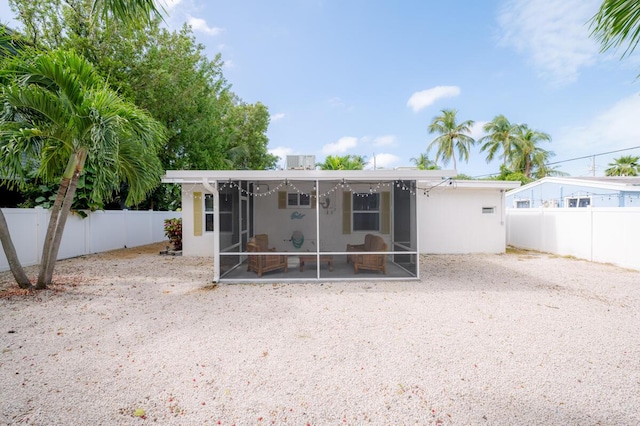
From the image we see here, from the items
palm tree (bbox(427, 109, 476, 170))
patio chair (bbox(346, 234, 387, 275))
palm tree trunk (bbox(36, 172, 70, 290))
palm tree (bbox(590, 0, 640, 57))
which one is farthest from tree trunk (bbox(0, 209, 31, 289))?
palm tree (bbox(427, 109, 476, 170))

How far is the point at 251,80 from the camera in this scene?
811 inches

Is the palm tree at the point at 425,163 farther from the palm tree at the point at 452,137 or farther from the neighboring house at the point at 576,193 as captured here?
the neighboring house at the point at 576,193

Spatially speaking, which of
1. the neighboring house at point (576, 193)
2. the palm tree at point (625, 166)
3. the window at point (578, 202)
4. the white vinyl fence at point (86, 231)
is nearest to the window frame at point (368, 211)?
the white vinyl fence at point (86, 231)

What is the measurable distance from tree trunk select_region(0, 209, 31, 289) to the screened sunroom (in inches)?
113

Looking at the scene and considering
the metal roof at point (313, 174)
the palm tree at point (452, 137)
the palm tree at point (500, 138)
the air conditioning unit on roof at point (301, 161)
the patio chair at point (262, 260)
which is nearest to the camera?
the metal roof at point (313, 174)

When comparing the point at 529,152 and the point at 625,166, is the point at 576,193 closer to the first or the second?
the point at 529,152

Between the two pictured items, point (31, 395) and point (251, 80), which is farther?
point (251, 80)

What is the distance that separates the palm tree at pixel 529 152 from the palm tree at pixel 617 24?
3179 cm

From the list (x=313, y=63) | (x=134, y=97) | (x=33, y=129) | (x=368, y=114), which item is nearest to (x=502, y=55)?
(x=313, y=63)

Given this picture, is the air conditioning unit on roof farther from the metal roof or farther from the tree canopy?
the tree canopy

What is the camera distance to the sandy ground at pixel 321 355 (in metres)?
2.46

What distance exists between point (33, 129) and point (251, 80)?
17157mm

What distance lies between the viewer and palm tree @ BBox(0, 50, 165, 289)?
4898mm

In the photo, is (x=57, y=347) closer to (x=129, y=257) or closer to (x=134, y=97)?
(x=129, y=257)
